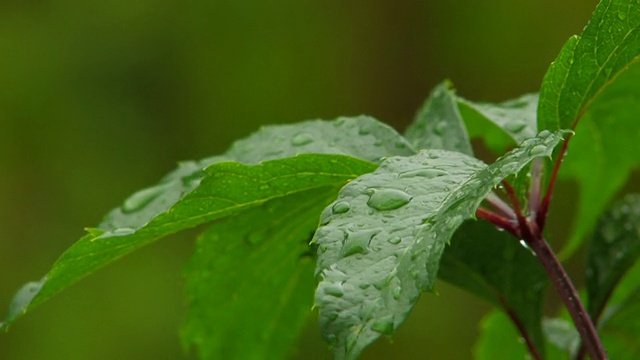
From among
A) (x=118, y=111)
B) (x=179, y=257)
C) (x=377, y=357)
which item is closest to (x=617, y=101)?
(x=377, y=357)

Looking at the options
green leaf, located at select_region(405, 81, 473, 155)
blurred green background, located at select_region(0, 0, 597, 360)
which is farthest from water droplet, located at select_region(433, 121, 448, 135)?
blurred green background, located at select_region(0, 0, 597, 360)

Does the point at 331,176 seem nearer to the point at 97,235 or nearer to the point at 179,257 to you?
the point at 97,235

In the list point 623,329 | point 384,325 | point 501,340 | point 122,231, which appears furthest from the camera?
point 501,340

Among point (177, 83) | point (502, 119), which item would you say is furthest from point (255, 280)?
point (177, 83)

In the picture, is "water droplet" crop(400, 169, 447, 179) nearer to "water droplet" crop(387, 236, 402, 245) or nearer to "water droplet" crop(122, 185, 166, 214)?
"water droplet" crop(387, 236, 402, 245)

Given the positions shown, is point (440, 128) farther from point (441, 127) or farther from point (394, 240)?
point (394, 240)
